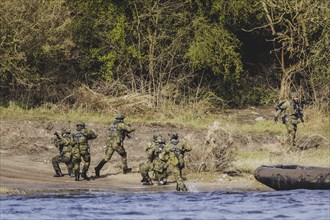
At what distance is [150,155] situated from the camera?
30.4 m

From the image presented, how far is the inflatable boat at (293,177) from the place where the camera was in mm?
28203

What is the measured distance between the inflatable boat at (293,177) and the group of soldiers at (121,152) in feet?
6.95

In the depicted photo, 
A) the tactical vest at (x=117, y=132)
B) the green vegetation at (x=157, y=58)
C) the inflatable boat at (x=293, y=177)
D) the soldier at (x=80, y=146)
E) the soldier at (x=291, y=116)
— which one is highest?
the green vegetation at (x=157, y=58)

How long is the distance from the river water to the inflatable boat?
30 centimetres

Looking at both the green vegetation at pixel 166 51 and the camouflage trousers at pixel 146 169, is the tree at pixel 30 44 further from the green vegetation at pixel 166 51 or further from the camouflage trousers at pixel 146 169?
the camouflage trousers at pixel 146 169

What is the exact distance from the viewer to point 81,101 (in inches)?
1693

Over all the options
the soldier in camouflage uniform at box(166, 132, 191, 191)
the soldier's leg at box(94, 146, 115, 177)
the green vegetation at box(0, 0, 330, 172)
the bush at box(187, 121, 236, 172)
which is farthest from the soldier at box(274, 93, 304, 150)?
the soldier in camouflage uniform at box(166, 132, 191, 191)

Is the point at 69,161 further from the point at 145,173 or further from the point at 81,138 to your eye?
the point at 145,173

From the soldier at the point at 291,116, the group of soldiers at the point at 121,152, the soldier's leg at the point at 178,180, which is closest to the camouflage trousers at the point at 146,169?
the group of soldiers at the point at 121,152

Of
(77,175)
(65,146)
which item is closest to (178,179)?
(77,175)

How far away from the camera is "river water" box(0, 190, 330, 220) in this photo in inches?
1039

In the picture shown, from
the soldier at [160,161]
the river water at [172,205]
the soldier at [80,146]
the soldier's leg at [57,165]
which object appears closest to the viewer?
the river water at [172,205]

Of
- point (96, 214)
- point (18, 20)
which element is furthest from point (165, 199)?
point (18, 20)

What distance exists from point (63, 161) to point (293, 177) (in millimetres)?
7079
